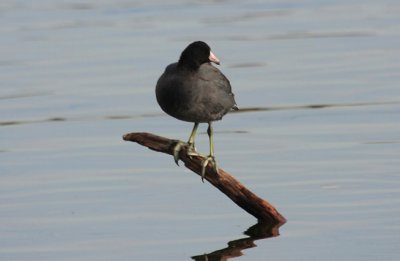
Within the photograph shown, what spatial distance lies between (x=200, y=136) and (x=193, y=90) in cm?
360

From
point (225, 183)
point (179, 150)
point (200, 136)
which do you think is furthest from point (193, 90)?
point (200, 136)

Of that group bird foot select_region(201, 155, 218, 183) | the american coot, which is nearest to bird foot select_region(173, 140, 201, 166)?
the american coot

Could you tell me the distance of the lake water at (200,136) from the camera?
29.7 ft

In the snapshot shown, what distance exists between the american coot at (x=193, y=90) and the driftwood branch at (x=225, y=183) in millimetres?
59

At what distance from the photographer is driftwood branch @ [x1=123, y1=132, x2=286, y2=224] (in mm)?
8930

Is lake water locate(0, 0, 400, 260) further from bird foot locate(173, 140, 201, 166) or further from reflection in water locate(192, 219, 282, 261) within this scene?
bird foot locate(173, 140, 201, 166)

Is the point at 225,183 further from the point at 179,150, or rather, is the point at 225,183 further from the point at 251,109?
the point at 251,109

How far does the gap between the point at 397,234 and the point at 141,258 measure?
175 cm

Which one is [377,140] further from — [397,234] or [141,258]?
[141,258]

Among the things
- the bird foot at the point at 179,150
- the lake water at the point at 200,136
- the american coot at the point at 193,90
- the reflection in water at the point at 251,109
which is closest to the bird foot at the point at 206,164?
the american coot at the point at 193,90

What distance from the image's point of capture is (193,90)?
29.4ft

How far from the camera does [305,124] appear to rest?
12.9 metres

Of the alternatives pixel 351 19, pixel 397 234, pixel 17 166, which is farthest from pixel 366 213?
pixel 351 19

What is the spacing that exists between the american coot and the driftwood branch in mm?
59
